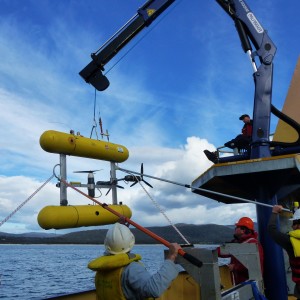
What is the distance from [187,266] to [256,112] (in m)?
6.90

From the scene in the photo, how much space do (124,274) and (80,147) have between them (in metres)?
4.41

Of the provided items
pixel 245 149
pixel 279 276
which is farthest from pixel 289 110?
pixel 279 276

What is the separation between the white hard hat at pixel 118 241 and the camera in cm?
364

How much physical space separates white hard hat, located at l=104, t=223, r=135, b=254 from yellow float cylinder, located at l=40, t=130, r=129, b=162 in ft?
12.2

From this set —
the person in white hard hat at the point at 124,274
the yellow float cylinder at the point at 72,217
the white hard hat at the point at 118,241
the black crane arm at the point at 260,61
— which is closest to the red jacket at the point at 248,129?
the black crane arm at the point at 260,61

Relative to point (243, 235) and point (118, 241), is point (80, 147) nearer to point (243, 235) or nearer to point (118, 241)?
point (243, 235)

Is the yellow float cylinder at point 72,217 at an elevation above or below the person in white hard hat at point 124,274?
above

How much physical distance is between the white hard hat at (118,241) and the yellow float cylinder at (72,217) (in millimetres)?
3330

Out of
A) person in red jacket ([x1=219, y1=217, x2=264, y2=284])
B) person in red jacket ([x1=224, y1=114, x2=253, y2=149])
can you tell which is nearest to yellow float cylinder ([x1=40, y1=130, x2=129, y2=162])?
person in red jacket ([x1=219, y1=217, x2=264, y2=284])

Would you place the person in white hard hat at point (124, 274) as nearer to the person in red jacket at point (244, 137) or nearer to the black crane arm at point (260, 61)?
the black crane arm at point (260, 61)

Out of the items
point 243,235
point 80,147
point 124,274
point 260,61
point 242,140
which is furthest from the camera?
point 260,61

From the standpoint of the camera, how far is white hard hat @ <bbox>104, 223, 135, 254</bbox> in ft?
11.9

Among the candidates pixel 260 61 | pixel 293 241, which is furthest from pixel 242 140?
pixel 293 241

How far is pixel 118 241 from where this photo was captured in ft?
12.0
